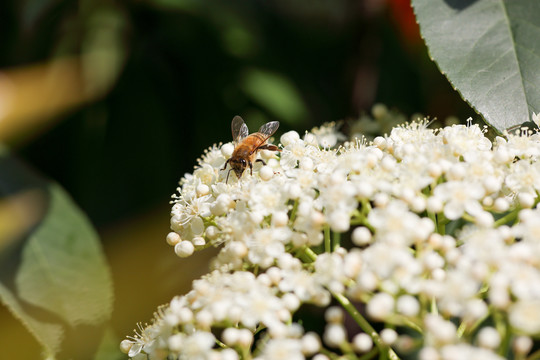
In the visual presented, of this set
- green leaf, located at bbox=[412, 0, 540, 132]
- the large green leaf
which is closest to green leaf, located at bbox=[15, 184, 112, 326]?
the large green leaf

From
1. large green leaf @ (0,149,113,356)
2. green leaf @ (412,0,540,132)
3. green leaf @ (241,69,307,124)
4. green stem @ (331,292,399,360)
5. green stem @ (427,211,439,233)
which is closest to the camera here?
green stem @ (331,292,399,360)

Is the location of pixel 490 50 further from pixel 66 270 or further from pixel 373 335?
pixel 66 270

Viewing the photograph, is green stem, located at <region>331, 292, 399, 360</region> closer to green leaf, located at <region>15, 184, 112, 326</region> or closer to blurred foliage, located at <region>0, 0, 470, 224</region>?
green leaf, located at <region>15, 184, 112, 326</region>

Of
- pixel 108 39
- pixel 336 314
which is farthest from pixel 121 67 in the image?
pixel 336 314

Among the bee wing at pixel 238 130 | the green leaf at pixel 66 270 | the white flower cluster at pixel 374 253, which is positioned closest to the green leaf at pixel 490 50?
the white flower cluster at pixel 374 253

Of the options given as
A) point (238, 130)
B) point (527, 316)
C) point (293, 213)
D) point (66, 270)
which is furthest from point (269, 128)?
point (527, 316)

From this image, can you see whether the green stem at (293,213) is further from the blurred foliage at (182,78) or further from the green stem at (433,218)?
the blurred foliage at (182,78)
